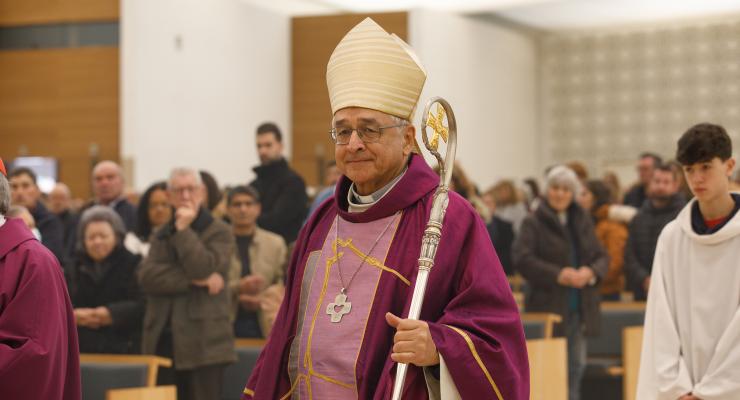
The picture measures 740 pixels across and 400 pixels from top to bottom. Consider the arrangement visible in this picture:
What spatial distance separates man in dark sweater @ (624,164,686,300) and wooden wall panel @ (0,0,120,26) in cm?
954

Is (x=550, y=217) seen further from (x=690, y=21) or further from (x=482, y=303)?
(x=690, y=21)

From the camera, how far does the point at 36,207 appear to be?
8.44m

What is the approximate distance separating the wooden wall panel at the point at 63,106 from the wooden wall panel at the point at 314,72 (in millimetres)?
3509

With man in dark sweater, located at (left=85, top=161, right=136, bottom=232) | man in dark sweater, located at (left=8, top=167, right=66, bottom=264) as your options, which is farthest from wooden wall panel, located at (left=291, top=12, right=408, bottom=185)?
man in dark sweater, located at (left=8, top=167, right=66, bottom=264)

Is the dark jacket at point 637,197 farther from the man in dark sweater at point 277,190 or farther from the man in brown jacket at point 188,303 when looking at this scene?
the man in brown jacket at point 188,303

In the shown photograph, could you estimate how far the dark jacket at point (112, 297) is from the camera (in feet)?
23.2

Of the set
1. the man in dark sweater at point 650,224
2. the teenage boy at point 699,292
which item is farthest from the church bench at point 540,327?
the teenage boy at point 699,292

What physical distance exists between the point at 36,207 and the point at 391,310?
5.42 meters

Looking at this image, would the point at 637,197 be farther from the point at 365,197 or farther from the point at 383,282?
the point at 383,282

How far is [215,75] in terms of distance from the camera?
57.6ft

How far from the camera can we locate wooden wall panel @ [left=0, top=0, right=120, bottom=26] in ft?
54.2

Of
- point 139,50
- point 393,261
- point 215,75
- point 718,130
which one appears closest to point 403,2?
point 215,75

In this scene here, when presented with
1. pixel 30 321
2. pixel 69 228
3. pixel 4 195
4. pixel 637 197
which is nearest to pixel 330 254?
pixel 30 321

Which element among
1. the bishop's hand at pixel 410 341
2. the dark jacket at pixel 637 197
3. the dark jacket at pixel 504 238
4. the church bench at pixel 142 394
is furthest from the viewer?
the dark jacket at pixel 637 197
